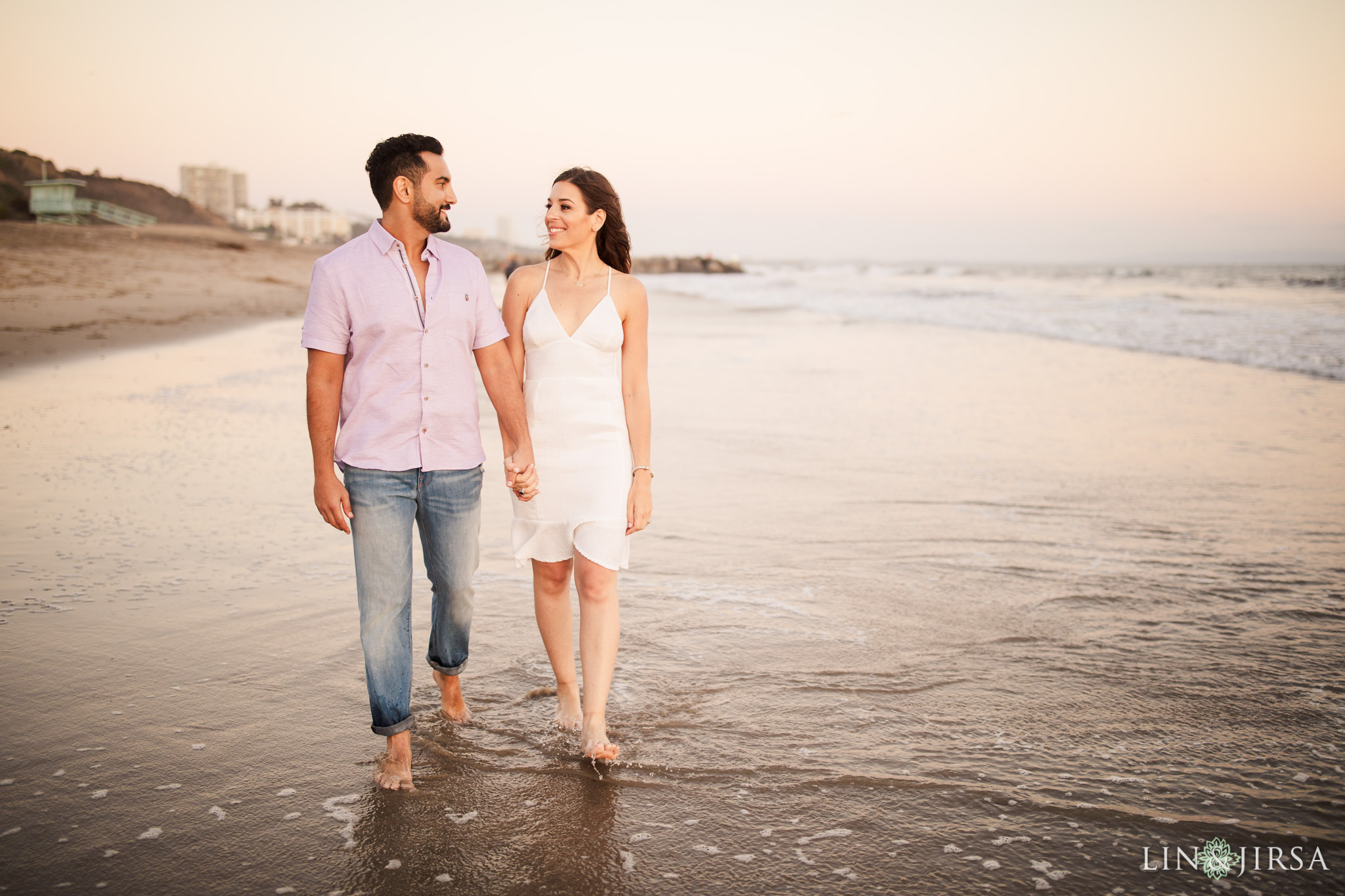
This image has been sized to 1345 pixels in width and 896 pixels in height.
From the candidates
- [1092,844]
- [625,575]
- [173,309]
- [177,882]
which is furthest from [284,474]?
[173,309]

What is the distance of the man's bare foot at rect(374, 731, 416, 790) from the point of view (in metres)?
2.83

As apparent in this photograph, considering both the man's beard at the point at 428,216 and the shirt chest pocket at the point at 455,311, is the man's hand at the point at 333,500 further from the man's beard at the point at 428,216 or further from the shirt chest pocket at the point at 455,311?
the man's beard at the point at 428,216

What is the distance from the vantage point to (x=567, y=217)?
3084mm

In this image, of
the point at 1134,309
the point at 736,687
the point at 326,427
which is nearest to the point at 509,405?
the point at 326,427

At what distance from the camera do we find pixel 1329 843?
8.44ft

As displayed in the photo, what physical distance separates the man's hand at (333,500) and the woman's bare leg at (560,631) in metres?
0.76

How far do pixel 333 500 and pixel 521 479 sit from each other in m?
0.62

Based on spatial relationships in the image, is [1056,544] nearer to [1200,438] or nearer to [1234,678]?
[1234,678]

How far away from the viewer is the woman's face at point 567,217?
3086 mm

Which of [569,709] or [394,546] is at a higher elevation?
[394,546]

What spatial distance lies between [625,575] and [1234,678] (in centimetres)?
295

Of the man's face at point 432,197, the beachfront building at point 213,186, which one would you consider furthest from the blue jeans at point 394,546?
the beachfront building at point 213,186

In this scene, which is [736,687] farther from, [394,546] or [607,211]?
[607,211]

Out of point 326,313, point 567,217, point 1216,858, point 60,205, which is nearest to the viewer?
point 1216,858
